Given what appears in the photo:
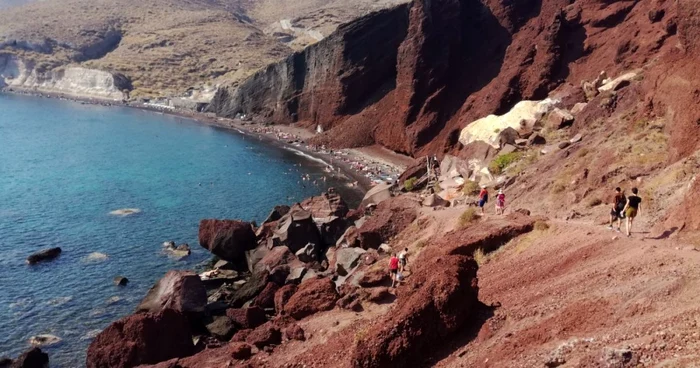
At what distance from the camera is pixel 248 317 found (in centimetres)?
2925

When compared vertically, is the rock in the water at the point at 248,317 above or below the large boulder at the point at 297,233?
below

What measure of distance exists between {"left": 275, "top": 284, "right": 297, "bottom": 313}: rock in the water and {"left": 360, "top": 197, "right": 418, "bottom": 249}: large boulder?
637 cm

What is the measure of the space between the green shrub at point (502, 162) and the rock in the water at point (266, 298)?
18.8 metres

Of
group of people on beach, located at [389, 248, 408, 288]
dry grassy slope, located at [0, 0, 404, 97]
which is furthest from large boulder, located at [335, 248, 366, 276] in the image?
dry grassy slope, located at [0, 0, 404, 97]

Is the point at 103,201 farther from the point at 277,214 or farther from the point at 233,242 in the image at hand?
the point at 233,242

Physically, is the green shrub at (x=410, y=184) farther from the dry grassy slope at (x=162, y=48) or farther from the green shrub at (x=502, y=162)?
the dry grassy slope at (x=162, y=48)

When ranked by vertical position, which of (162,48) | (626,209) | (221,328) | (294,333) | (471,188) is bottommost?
(221,328)

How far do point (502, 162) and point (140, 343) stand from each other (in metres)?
28.2

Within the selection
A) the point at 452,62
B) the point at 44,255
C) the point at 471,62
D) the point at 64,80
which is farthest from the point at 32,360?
the point at 64,80

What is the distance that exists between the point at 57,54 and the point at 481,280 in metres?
187

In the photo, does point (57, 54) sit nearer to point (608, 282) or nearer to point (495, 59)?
point (495, 59)

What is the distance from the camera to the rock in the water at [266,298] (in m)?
32.2

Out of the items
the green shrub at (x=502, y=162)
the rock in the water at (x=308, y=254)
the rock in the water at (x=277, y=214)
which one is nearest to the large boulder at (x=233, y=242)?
the rock in the water at (x=277, y=214)

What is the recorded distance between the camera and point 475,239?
78.8 feet
